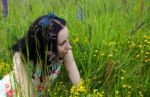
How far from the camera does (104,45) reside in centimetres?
301

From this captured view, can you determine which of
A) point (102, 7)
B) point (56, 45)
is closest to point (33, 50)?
point (56, 45)

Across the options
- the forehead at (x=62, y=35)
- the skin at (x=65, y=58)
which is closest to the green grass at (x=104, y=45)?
the skin at (x=65, y=58)

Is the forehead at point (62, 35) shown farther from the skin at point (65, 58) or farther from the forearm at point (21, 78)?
the forearm at point (21, 78)

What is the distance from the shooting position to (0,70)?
2.81 meters

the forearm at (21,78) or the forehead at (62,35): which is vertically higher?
the forehead at (62,35)

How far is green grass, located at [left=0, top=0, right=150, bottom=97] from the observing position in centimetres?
257

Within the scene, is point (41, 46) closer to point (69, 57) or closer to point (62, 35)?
point (62, 35)

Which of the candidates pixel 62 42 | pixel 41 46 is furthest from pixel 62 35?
pixel 41 46

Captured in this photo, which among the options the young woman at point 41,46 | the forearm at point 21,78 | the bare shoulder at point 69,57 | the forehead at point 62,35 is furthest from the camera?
the bare shoulder at point 69,57

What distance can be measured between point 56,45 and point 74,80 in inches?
13.9

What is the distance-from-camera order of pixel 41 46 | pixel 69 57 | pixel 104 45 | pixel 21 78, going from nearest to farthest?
pixel 21 78 < pixel 41 46 < pixel 69 57 < pixel 104 45

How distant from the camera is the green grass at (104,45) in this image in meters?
2.57

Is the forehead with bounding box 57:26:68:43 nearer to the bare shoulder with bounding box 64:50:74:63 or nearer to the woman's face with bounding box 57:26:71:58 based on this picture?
the woman's face with bounding box 57:26:71:58

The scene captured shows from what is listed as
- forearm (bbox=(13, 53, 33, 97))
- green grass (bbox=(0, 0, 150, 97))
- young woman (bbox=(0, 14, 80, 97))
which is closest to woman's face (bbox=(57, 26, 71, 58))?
young woman (bbox=(0, 14, 80, 97))
